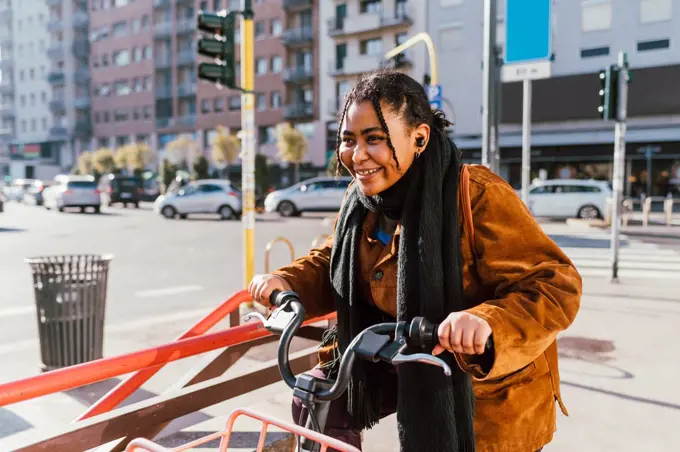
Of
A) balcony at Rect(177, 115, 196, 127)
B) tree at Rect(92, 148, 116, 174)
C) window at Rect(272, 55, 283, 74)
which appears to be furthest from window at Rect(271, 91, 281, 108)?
tree at Rect(92, 148, 116, 174)

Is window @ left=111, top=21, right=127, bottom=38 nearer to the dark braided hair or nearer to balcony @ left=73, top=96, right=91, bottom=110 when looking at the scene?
balcony @ left=73, top=96, right=91, bottom=110

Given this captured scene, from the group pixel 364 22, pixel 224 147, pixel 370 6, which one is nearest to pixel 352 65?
pixel 364 22

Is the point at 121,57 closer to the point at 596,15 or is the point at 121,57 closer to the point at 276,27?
the point at 276,27

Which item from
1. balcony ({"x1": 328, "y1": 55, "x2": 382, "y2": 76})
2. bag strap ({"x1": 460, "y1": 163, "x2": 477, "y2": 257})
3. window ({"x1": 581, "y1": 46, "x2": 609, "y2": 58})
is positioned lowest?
bag strap ({"x1": 460, "y1": 163, "x2": 477, "y2": 257})

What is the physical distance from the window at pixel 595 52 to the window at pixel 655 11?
205 centimetres

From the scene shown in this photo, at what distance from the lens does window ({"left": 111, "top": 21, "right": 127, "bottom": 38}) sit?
62688mm

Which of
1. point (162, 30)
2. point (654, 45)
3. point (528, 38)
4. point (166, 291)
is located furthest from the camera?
point (162, 30)

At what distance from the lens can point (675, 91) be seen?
30.8 m

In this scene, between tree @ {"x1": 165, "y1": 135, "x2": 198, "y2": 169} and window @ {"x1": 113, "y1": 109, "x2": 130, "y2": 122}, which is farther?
window @ {"x1": 113, "y1": 109, "x2": 130, "y2": 122}

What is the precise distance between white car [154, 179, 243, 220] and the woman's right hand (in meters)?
23.0

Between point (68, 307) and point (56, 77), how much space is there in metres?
72.3

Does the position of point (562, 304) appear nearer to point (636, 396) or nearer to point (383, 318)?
point (383, 318)

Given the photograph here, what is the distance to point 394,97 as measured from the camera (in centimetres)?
202

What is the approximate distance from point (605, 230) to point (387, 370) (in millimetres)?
17985
